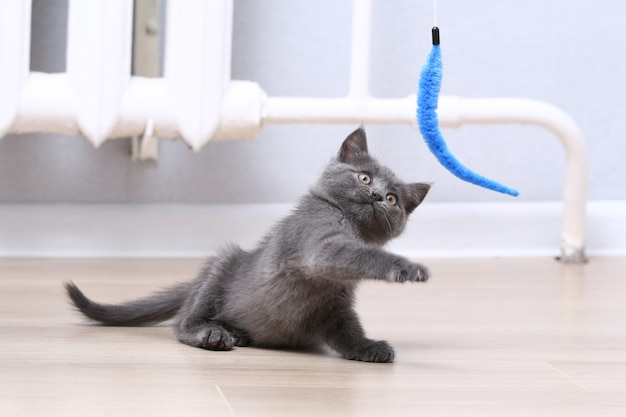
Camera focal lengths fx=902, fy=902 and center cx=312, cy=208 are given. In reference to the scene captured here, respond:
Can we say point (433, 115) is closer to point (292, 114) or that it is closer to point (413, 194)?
point (413, 194)

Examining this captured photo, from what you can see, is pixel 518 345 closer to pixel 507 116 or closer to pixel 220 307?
pixel 220 307

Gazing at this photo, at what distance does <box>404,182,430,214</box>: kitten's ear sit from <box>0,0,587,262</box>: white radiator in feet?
2.36

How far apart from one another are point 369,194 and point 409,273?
21cm

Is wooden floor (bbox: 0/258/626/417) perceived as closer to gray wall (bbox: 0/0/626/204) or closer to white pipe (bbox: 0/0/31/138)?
white pipe (bbox: 0/0/31/138)

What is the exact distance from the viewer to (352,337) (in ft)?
3.38

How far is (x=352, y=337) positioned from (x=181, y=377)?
0.24 metres

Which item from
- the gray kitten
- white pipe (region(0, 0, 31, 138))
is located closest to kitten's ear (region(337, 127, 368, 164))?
the gray kitten

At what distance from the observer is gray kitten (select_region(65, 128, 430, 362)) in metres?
1.00

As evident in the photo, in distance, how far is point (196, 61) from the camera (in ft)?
5.68

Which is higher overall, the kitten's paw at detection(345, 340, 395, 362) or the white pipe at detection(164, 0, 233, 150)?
the white pipe at detection(164, 0, 233, 150)

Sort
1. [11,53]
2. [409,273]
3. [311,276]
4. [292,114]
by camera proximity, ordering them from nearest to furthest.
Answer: [409,273] → [311,276] → [11,53] → [292,114]

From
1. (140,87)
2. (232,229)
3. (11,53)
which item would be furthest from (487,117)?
(11,53)

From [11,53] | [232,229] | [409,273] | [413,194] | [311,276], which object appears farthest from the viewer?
[232,229]

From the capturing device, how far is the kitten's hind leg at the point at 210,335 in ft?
3.39
